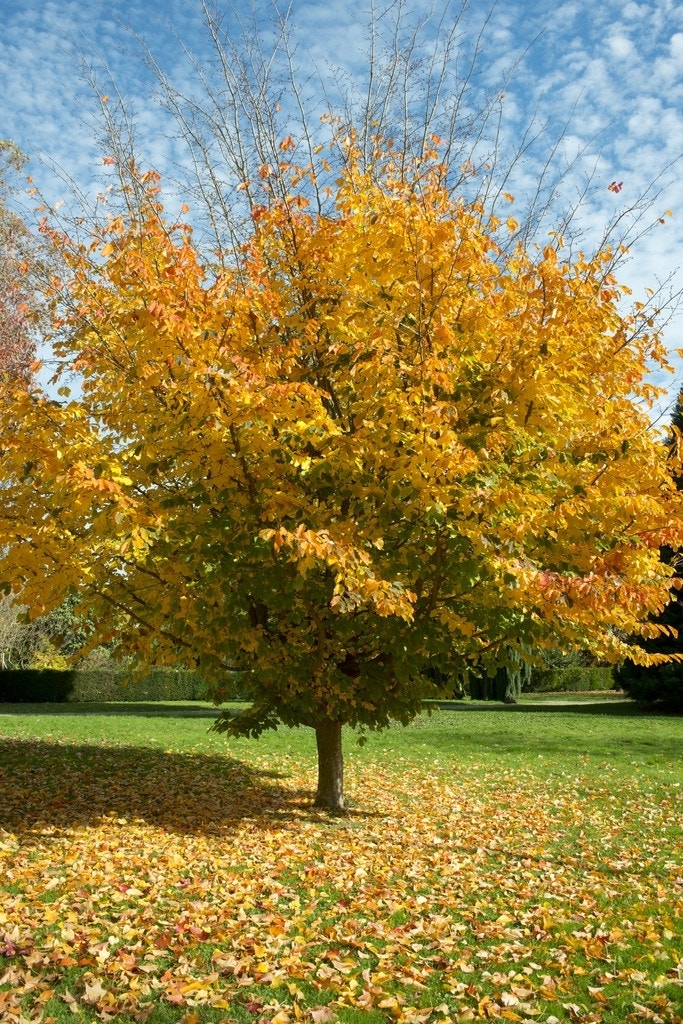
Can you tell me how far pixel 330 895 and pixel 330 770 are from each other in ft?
9.55

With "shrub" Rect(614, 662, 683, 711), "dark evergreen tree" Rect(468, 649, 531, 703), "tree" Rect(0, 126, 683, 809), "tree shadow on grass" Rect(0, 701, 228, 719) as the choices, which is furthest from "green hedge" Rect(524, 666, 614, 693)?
"tree" Rect(0, 126, 683, 809)

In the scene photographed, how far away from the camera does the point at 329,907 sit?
4.86 metres

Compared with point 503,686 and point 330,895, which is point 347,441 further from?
point 503,686

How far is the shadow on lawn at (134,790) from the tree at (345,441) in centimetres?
163

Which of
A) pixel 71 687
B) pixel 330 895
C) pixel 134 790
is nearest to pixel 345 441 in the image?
pixel 330 895

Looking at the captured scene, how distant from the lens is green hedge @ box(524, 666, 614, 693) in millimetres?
36125

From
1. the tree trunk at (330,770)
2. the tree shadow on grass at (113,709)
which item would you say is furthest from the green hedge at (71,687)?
the tree trunk at (330,770)

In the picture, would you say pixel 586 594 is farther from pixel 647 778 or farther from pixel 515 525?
pixel 647 778

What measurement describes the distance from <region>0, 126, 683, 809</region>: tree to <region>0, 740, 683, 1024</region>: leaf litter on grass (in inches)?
58.0

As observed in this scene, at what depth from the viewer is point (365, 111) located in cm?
712

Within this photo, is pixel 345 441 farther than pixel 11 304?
No

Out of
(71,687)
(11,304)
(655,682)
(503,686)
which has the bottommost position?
(71,687)

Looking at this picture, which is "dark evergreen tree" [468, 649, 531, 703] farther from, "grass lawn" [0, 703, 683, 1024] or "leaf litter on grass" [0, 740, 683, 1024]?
"leaf litter on grass" [0, 740, 683, 1024]

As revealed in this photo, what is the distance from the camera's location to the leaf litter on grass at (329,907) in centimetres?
359
